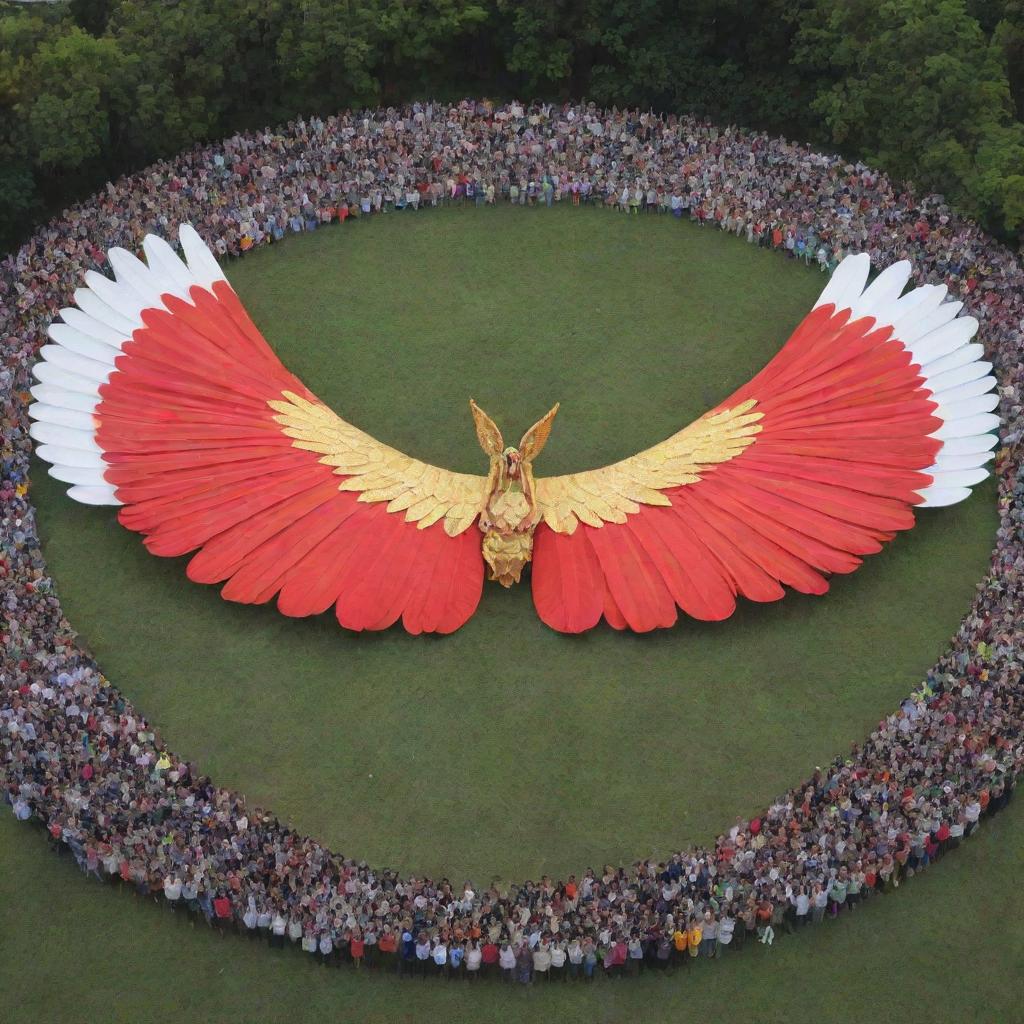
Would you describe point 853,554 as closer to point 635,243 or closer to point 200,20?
point 635,243

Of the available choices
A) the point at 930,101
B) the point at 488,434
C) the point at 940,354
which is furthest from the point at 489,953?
the point at 930,101

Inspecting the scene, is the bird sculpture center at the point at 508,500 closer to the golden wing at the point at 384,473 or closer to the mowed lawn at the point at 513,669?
the golden wing at the point at 384,473

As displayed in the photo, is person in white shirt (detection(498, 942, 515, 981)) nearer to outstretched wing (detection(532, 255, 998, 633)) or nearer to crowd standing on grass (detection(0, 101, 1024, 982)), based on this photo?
crowd standing on grass (detection(0, 101, 1024, 982))

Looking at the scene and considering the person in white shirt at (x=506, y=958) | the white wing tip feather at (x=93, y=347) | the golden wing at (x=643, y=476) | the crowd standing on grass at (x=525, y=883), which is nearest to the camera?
the person in white shirt at (x=506, y=958)

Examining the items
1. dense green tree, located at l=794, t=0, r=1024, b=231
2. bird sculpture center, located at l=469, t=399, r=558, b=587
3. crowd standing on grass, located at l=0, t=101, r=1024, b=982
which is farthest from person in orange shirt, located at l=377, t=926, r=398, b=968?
dense green tree, located at l=794, t=0, r=1024, b=231

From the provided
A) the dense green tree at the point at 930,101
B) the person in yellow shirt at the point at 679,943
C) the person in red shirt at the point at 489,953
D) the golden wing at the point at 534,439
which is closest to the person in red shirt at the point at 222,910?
the person in red shirt at the point at 489,953

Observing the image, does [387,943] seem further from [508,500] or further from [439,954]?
[508,500]
